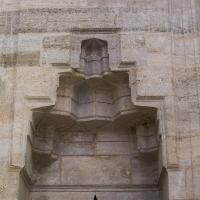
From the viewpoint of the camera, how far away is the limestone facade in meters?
7.84

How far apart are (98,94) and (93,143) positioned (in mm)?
761

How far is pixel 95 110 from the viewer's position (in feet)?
27.8

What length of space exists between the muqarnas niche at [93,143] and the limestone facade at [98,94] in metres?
0.01

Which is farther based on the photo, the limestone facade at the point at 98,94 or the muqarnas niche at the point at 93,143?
the muqarnas niche at the point at 93,143

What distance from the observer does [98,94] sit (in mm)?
8602

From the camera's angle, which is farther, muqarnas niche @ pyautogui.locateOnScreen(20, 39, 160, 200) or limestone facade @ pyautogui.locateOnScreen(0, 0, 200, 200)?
muqarnas niche @ pyautogui.locateOnScreen(20, 39, 160, 200)

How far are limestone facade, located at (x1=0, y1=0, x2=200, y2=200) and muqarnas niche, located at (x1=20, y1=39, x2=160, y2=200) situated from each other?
0.05ft

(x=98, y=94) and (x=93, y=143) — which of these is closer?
(x=98, y=94)

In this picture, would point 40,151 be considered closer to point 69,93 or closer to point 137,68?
point 69,93

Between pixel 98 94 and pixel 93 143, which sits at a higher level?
pixel 98 94

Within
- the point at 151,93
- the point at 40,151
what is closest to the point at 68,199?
the point at 40,151

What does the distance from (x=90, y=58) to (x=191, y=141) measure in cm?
197

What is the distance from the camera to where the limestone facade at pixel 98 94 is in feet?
25.7

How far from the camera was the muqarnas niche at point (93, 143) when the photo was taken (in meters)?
8.31
